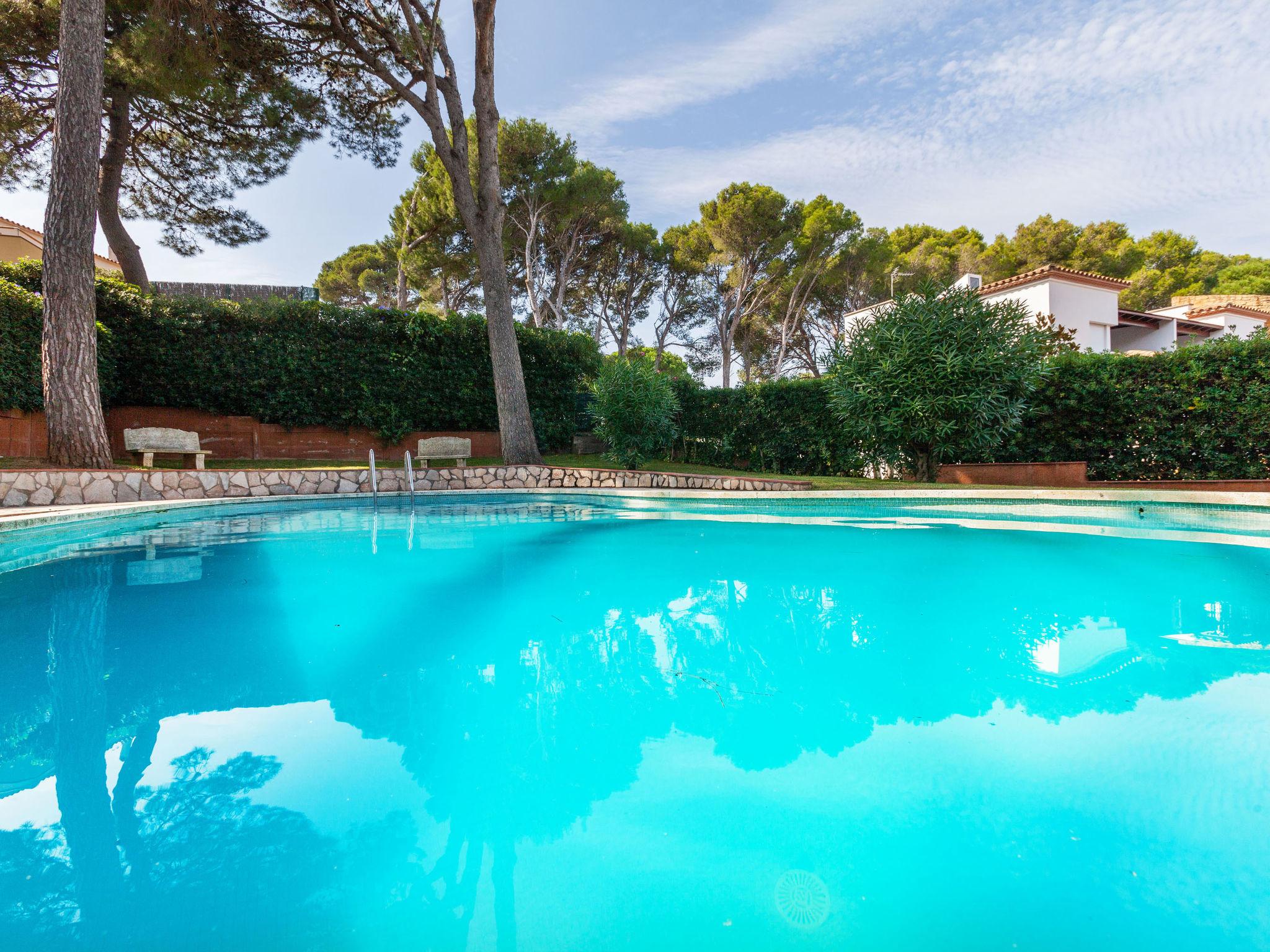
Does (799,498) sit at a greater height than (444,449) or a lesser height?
lesser

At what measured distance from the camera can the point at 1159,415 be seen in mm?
8570

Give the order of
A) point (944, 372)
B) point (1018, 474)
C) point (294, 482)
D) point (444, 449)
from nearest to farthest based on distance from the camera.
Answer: point (944, 372) → point (1018, 474) → point (294, 482) → point (444, 449)

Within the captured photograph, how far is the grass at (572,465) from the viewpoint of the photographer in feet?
29.5

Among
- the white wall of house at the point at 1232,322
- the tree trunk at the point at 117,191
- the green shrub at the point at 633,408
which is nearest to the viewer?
the green shrub at the point at 633,408

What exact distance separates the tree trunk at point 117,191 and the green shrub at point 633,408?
9.62 meters

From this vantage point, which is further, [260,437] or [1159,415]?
[260,437]

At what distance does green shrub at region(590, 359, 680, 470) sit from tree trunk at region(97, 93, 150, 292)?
31.6 feet

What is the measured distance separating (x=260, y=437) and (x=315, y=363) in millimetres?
1822

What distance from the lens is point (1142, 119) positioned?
12586 millimetres

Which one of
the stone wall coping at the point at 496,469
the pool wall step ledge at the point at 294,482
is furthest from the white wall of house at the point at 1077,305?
the pool wall step ledge at the point at 294,482

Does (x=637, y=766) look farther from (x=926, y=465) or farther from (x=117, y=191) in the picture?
(x=117, y=191)

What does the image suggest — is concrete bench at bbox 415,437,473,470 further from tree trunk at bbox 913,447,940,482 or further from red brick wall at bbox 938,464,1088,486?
red brick wall at bbox 938,464,1088,486

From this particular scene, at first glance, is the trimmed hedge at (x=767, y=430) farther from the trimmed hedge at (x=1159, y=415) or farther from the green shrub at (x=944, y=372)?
the trimmed hedge at (x=1159, y=415)

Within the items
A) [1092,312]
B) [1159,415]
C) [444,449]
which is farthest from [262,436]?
[1092,312]
